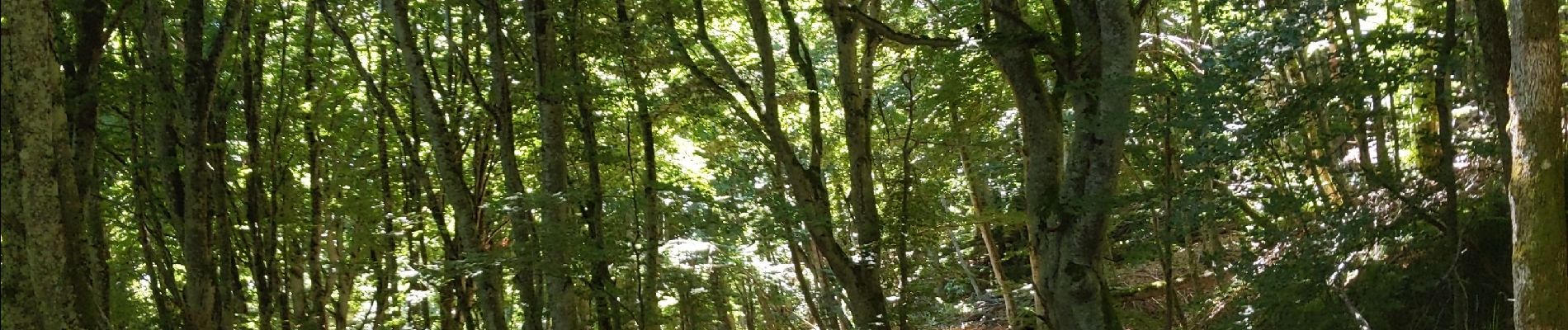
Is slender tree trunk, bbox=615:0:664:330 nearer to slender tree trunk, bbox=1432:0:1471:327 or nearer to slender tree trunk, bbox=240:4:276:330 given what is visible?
slender tree trunk, bbox=240:4:276:330

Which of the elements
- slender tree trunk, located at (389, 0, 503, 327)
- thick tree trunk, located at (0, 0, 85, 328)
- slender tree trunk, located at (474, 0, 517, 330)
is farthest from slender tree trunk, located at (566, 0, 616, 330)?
thick tree trunk, located at (0, 0, 85, 328)

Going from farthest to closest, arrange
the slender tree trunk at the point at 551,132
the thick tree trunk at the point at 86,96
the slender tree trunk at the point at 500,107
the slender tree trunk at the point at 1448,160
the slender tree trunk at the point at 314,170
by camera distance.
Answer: the slender tree trunk at the point at 314,170, the slender tree trunk at the point at 500,107, the slender tree trunk at the point at 551,132, the thick tree trunk at the point at 86,96, the slender tree trunk at the point at 1448,160

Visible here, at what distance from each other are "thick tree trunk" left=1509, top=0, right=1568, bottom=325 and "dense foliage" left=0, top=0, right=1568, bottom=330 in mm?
14

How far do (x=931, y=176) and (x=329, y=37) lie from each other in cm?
673

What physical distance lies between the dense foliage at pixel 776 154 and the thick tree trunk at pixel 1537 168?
0.01 metres

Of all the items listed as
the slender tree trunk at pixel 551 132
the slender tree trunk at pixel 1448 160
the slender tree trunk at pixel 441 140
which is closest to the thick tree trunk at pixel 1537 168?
the slender tree trunk at pixel 1448 160

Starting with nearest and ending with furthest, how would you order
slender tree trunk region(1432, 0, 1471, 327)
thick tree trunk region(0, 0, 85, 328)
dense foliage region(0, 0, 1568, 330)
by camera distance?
thick tree trunk region(0, 0, 85, 328), dense foliage region(0, 0, 1568, 330), slender tree trunk region(1432, 0, 1471, 327)

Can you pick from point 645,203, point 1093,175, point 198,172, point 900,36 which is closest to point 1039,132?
point 1093,175

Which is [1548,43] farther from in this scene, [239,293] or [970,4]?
[239,293]

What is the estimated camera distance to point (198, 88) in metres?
6.95

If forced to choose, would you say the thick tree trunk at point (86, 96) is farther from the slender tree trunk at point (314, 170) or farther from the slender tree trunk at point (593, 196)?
A: the slender tree trunk at point (593, 196)

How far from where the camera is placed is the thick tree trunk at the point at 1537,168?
462 cm

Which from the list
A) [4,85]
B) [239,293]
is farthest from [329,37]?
[4,85]

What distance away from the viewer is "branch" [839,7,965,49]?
6418mm
